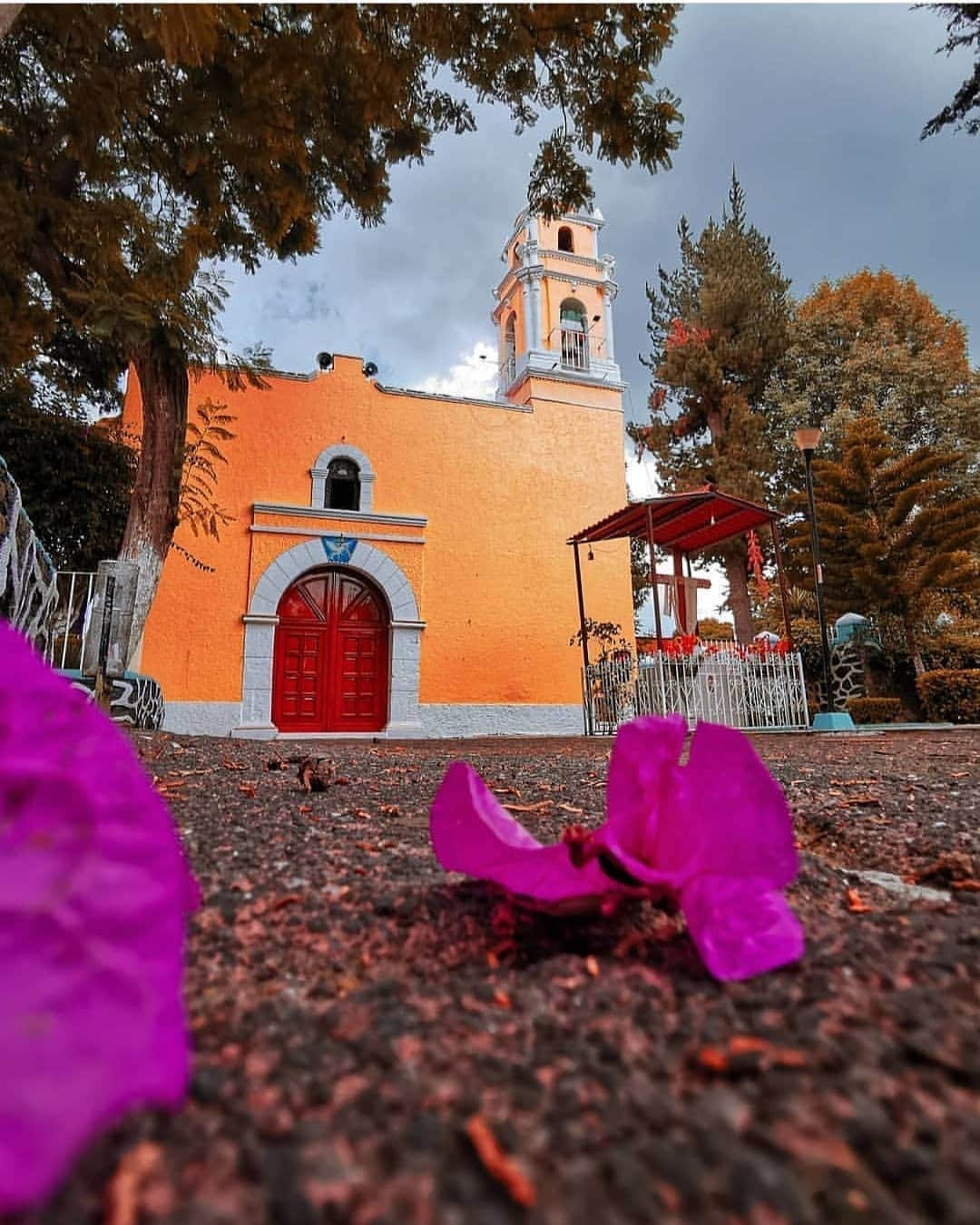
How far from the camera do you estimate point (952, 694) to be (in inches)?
387

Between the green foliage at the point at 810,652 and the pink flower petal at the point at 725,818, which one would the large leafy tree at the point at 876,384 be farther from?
the pink flower petal at the point at 725,818

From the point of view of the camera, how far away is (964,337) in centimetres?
1588

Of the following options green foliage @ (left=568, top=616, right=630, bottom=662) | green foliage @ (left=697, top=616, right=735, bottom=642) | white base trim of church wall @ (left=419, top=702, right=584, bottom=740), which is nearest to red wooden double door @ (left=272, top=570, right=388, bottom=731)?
white base trim of church wall @ (left=419, top=702, right=584, bottom=740)

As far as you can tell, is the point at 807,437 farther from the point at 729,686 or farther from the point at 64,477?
the point at 64,477

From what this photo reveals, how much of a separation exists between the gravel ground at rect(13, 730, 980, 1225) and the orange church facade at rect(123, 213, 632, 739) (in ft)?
25.5

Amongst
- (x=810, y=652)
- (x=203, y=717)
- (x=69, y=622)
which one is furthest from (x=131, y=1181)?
(x=810, y=652)

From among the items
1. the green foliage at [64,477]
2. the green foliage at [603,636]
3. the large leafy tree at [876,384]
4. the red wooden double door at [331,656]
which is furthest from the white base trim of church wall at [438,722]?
the large leafy tree at [876,384]

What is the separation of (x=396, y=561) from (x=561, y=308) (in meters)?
5.12

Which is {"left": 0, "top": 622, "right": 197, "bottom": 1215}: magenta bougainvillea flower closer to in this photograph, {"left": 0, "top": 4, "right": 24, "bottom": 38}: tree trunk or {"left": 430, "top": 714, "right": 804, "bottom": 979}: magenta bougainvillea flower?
{"left": 430, "top": 714, "right": 804, "bottom": 979}: magenta bougainvillea flower

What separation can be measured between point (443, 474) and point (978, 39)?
6667mm

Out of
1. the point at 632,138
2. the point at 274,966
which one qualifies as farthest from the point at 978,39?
the point at 274,966

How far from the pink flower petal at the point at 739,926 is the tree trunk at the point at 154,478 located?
4097 mm

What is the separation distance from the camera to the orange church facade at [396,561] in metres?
8.13

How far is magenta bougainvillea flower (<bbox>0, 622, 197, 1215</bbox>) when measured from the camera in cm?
23
